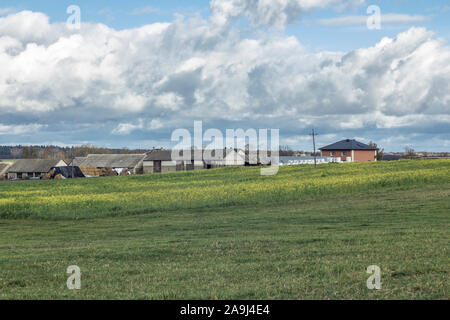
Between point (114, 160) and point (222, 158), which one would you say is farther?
point (114, 160)

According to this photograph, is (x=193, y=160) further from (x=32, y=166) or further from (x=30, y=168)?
(x=30, y=168)

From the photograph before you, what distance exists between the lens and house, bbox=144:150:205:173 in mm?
129625

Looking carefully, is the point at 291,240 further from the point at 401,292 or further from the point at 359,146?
the point at 359,146

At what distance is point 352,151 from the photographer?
144 m

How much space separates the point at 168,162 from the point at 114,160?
69.1 ft

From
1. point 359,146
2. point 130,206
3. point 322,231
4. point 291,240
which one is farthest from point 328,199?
point 359,146

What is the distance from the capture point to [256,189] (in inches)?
1764

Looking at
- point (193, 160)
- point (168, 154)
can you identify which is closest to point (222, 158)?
point (193, 160)

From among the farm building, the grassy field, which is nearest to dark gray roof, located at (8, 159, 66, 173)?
the farm building

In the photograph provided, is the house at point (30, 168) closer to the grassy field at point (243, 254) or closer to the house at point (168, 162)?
the house at point (168, 162)

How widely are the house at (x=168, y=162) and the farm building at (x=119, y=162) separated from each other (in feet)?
9.18

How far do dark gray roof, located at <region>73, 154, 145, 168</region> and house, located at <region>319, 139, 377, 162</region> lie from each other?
5572cm

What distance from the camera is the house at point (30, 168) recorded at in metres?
142
